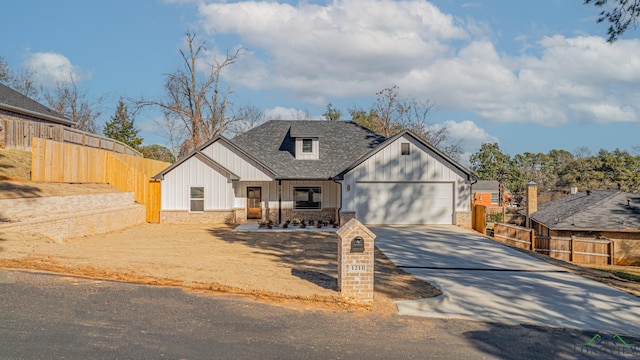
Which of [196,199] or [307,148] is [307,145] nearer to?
[307,148]

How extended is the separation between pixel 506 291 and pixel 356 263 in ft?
13.8

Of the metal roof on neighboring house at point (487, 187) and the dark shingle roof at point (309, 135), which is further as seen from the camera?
the metal roof on neighboring house at point (487, 187)

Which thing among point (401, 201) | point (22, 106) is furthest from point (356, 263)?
point (22, 106)

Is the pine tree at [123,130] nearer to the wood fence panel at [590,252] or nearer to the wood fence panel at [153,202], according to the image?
the wood fence panel at [153,202]

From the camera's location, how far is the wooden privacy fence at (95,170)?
19.4 meters

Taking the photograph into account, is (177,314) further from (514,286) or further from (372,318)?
(514,286)

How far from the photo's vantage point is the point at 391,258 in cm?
1448

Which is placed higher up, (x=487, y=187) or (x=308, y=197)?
(x=487, y=187)

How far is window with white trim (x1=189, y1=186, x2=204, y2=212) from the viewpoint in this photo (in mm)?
23938

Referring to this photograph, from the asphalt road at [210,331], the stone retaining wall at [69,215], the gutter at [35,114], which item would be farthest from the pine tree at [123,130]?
the asphalt road at [210,331]

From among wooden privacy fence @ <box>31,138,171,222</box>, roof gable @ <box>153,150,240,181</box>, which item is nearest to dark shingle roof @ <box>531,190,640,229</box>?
roof gable @ <box>153,150,240,181</box>

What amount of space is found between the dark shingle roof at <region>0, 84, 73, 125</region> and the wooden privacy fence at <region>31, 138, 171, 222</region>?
8819 millimetres

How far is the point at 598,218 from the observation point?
1009 inches

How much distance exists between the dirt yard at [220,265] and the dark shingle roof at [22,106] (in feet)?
53.5
